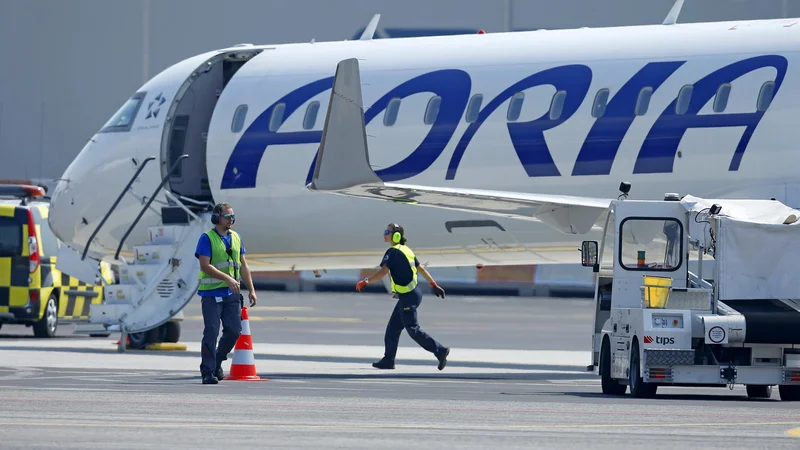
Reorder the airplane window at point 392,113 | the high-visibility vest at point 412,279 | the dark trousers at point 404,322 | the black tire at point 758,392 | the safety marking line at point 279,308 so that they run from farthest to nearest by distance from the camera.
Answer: the safety marking line at point 279,308, the airplane window at point 392,113, the high-visibility vest at point 412,279, the dark trousers at point 404,322, the black tire at point 758,392

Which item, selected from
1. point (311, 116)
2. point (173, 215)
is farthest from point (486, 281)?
point (311, 116)

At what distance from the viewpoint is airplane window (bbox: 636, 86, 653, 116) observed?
19.2 m

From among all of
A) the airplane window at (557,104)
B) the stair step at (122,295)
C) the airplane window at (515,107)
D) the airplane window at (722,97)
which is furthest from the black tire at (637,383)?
the stair step at (122,295)

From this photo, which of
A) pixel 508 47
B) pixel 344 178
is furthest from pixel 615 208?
pixel 508 47

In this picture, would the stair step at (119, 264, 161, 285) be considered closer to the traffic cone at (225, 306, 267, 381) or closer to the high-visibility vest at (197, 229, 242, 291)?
the traffic cone at (225, 306, 267, 381)

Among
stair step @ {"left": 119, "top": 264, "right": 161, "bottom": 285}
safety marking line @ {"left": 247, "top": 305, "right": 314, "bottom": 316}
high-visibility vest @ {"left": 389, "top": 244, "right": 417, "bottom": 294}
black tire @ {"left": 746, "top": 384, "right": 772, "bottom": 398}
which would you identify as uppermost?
high-visibility vest @ {"left": 389, "top": 244, "right": 417, "bottom": 294}

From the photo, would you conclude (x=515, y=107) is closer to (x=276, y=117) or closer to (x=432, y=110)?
(x=432, y=110)

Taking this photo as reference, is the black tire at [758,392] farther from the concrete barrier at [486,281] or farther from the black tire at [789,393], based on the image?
the concrete barrier at [486,281]

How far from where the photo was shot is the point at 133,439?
32.3ft

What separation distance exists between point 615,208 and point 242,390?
4136 mm

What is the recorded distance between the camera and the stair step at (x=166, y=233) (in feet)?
75.9

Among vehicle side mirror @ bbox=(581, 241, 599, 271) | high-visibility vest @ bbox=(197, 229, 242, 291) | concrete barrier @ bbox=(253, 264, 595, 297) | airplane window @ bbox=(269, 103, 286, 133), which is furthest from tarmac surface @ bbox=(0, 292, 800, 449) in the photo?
concrete barrier @ bbox=(253, 264, 595, 297)

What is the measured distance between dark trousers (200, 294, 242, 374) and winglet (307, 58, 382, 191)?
6.99ft

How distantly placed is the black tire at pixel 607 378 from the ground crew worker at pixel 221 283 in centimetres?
362
